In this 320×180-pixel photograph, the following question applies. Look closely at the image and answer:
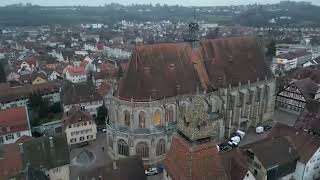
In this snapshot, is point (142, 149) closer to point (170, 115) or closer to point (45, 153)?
point (170, 115)

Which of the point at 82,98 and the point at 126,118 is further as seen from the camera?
the point at 82,98

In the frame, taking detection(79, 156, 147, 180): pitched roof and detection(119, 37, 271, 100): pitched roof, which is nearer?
detection(79, 156, 147, 180): pitched roof

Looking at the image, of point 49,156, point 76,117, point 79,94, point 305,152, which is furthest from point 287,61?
point 49,156

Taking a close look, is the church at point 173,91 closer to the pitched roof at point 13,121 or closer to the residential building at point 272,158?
the residential building at point 272,158

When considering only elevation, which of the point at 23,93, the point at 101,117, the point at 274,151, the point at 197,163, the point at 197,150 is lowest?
the point at 101,117

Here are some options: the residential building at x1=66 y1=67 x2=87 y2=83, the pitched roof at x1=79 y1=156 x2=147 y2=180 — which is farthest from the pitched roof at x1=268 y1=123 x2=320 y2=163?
the residential building at x1=66 y1=67 x2=87 y2=83

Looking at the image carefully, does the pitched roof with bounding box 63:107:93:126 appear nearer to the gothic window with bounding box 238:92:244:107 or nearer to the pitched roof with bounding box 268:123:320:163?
the gothic window with bounding box 238:92:244:107

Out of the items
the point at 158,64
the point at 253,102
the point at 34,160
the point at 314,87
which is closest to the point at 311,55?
the point at 314,87
